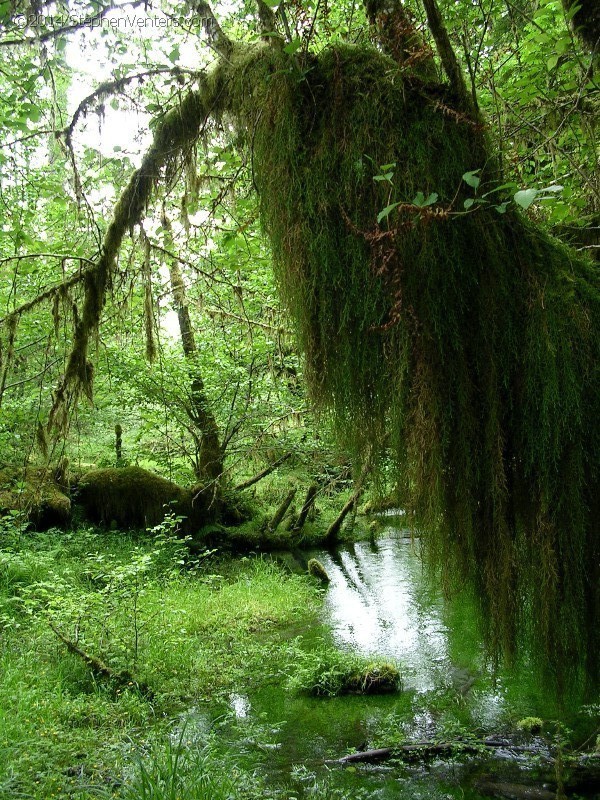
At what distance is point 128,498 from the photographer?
11.0 m

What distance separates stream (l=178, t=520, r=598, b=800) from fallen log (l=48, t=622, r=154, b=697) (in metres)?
0.67

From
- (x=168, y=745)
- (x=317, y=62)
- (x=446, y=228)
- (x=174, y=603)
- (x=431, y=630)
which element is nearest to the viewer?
(x=446, y=228)

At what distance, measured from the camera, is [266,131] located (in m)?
2.23

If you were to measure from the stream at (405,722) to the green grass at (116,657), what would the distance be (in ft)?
1.53

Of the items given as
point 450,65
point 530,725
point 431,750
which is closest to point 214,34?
point 450,65

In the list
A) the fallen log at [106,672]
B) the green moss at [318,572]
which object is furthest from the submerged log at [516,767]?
the green moss at [318,572]

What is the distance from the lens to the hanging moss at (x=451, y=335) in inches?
77.3

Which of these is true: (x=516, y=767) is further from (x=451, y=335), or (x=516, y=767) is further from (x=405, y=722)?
(x=451, y=335)

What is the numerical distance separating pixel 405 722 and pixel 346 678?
2.89 feet

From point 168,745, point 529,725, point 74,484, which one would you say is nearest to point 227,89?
point 168,745

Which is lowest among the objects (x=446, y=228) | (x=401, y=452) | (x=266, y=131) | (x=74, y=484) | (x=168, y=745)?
(x=168, y=745)

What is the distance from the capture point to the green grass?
11.8ft

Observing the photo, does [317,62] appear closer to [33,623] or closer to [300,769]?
[300,769]

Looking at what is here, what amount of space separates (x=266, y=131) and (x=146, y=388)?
8.45 m
